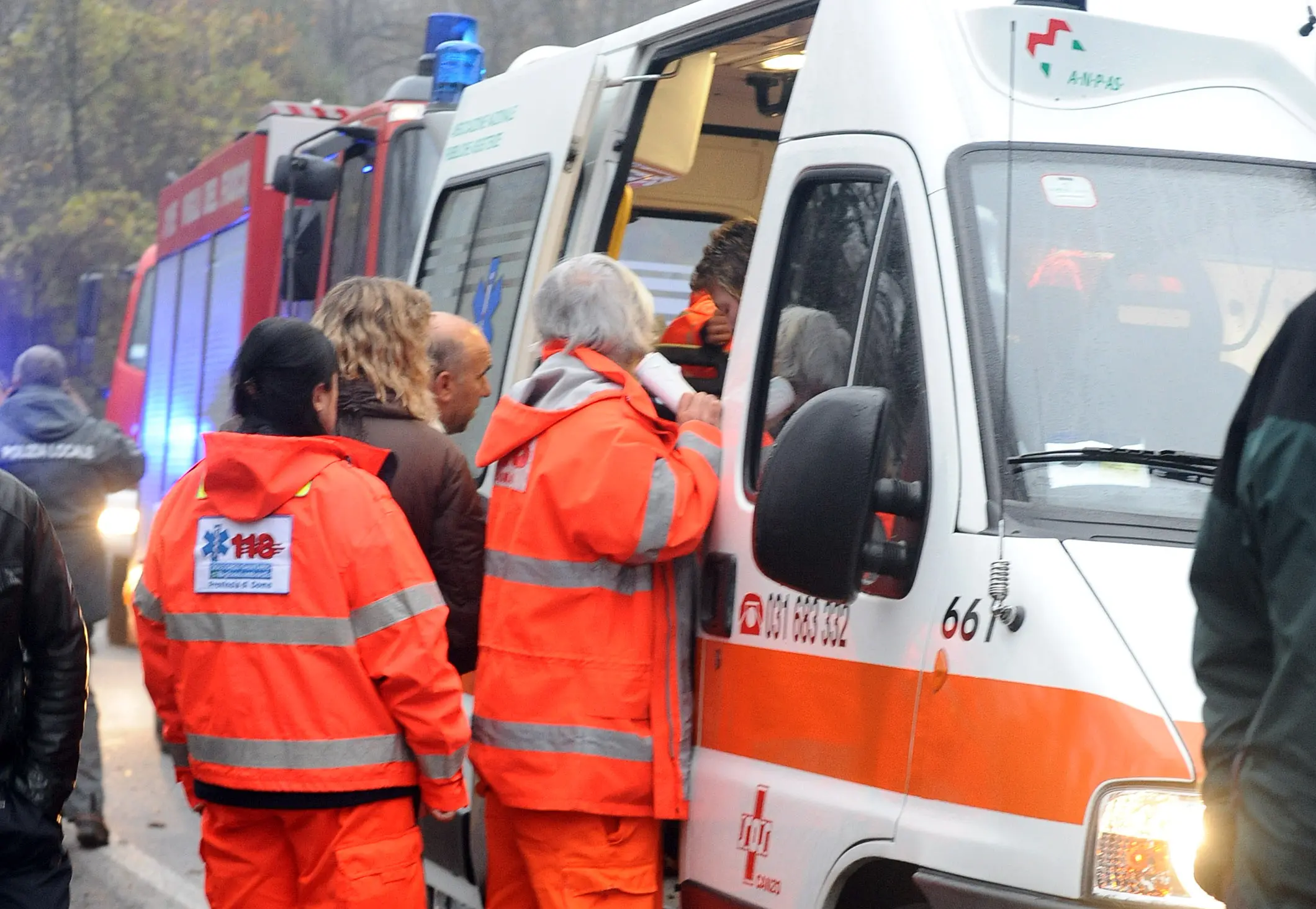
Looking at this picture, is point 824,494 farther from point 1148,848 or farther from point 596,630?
point 596,630

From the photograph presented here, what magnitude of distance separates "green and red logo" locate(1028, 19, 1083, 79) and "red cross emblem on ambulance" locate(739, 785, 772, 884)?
59.1 inches

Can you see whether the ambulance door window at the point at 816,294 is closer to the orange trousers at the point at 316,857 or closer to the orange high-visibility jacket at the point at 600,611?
the orange high-visibility jacket at the point at 600,611

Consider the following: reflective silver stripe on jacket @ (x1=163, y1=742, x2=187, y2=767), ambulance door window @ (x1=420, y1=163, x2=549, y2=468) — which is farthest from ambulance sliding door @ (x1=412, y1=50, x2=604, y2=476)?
reflective silver stripe on jacket @ (x1=163, y1=742, x2=187, y2=767)

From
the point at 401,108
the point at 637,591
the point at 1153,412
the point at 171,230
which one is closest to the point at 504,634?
the point at 637,591

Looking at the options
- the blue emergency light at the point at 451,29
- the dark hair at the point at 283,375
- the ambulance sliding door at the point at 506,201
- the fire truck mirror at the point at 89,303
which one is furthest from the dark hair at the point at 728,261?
the fire truck mirror at the point at 89,303

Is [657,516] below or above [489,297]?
below

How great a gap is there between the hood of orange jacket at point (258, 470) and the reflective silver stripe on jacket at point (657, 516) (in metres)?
0.66

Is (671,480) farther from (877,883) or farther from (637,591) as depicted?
(877,883)

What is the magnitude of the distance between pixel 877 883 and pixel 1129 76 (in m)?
1.63

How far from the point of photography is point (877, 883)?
3.54 metres

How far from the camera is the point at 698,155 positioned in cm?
687

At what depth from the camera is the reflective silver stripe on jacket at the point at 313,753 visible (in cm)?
371

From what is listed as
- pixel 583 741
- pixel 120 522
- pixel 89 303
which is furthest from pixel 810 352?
pixel 89 303

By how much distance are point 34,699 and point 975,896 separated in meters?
1.86
